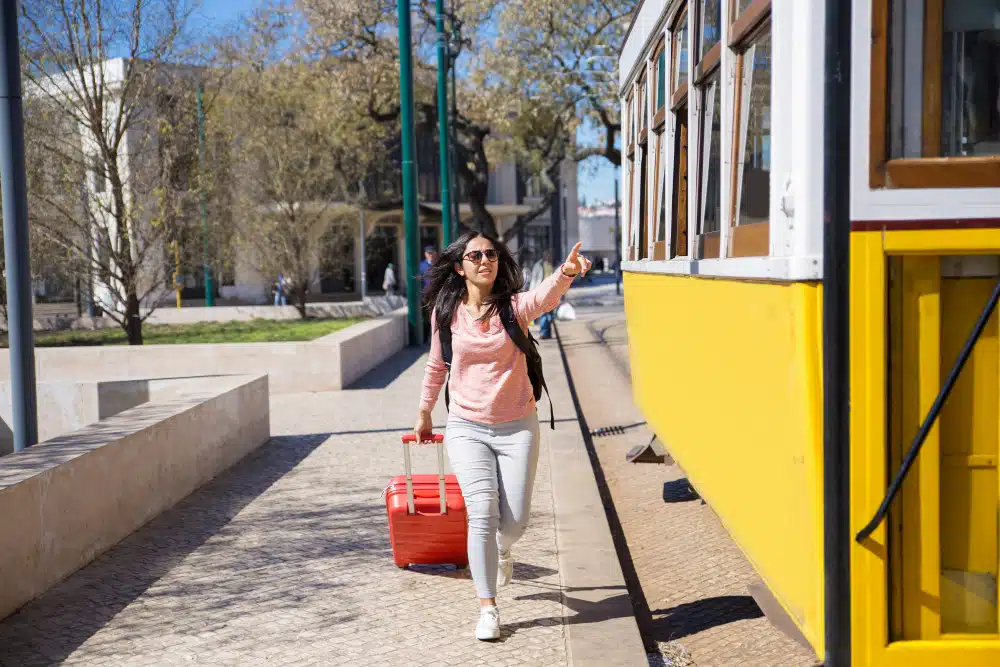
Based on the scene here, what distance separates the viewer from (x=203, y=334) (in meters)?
20.8

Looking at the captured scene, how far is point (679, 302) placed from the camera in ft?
17.6

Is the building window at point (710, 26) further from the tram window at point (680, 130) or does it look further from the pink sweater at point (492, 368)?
the pink sweater at point (492, 368)

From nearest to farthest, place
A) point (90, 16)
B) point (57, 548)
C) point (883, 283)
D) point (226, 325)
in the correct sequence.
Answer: point (883, 283) → point (57, 548) → point (90, 16) → point (226, 325)

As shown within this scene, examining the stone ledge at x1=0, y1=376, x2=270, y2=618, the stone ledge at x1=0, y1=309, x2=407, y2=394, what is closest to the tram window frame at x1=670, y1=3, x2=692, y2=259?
the stone ledge at x1=0, y1=376, x2=270, y2=618

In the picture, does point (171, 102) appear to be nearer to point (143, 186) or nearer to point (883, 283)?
point (143, 186)

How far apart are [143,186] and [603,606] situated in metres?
13.8

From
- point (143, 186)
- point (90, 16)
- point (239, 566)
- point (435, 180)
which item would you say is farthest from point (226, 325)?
point (435, 180)

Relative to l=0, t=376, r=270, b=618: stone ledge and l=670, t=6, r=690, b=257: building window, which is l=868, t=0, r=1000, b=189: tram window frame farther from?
l=0, t=376, r=270, b=618: stone ledge

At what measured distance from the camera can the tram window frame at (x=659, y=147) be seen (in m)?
6.07

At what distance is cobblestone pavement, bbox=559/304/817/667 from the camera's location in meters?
5.12

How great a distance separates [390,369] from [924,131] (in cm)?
1402

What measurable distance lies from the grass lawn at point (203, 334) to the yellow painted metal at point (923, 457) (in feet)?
49.5

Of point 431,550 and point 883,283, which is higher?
point 883,283

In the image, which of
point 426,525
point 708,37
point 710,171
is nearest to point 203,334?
point 426,525
